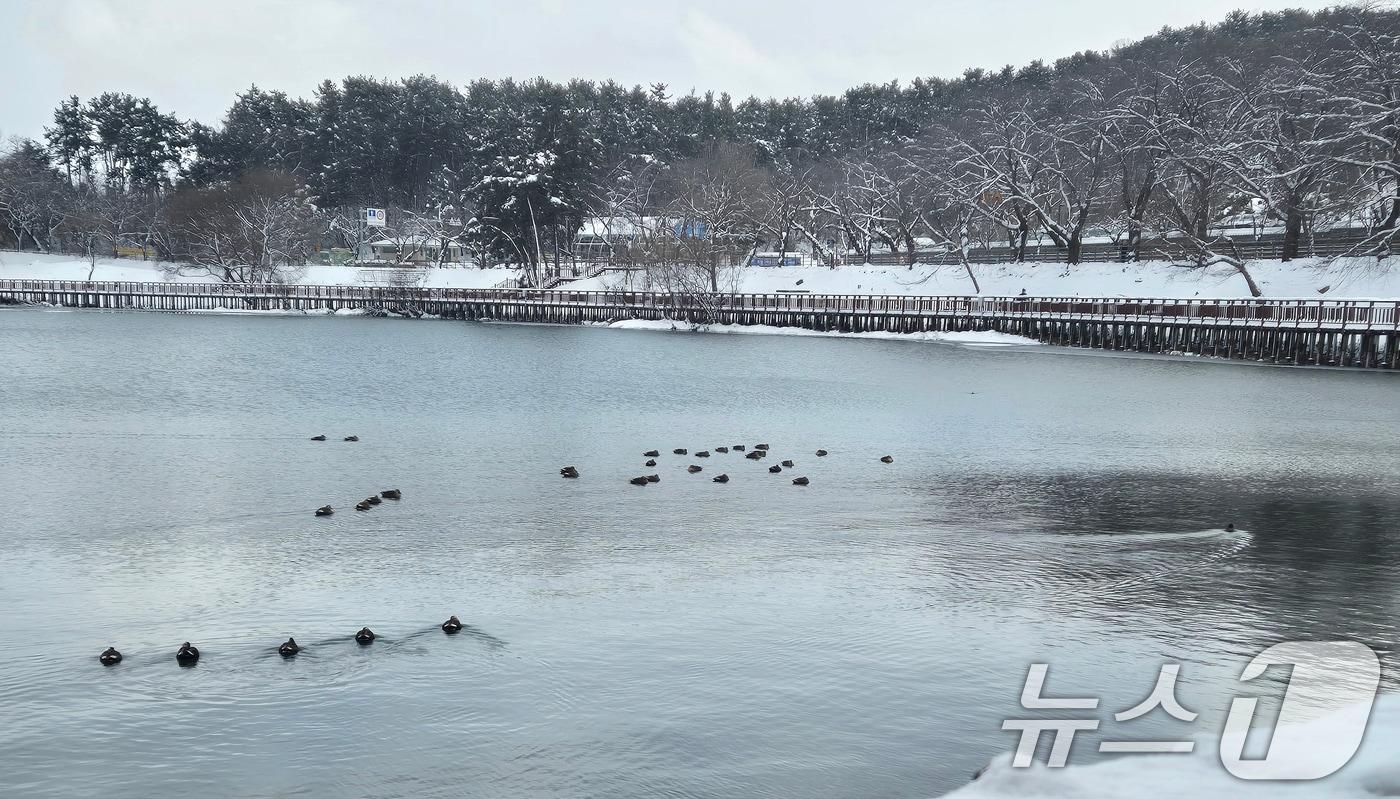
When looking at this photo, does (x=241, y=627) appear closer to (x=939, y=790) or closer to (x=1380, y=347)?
(x=939, y=790)

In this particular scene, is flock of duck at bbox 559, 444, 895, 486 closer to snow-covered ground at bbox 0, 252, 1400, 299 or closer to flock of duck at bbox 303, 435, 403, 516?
flock of duck at bbox 303, 435, 403, 516

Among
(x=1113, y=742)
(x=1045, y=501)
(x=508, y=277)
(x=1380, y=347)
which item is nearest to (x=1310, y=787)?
(x=1113, y=742)

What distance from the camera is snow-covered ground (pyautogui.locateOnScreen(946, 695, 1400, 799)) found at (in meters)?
6.90

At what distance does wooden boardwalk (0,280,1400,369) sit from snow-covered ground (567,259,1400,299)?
15.4ft

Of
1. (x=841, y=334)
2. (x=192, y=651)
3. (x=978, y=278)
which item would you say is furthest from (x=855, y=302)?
(x=192, y=651)

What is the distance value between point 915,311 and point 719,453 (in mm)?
41761

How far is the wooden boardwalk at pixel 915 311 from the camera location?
1735 inches

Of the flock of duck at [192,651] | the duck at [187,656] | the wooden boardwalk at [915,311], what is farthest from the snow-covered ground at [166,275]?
the duck at [187,656]

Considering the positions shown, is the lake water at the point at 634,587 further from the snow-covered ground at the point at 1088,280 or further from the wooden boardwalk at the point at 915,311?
the snow-covered ground at the point at 1088,280

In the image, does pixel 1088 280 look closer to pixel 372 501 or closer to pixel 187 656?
pixel 372 501

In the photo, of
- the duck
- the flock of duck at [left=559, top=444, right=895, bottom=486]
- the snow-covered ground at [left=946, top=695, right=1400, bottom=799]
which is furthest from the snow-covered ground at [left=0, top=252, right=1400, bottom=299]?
the duck

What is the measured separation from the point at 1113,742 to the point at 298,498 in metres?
13.6

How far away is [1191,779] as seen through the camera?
746 centimetres

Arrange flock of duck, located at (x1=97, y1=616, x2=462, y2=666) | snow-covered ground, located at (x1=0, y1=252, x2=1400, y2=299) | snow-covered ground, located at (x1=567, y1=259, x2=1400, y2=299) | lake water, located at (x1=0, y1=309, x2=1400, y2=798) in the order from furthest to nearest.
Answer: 1. snow-covered ground, located at (x1=0, y1=252, x2=1400, y2=299)
2. snow-covered ground, located at (x1=567, y1=259, x2=1400, y2=299)
3. flock of duck, located at (x1=97, y1=616, x2=462, y2=666)
4. lake water, located at (x1=0, y1=309, x2=1400, y2=798)
